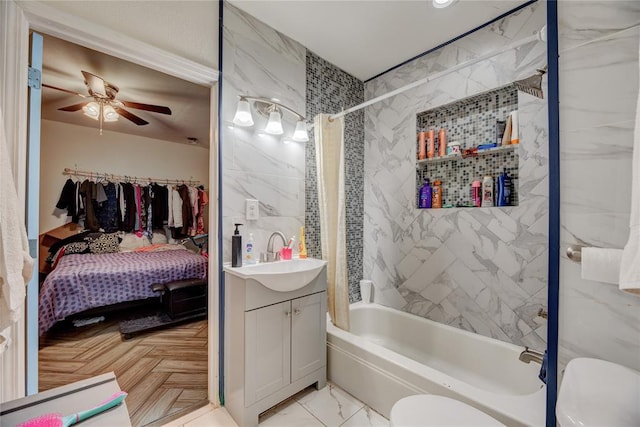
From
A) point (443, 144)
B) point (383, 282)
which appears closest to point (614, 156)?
point (443, 144)

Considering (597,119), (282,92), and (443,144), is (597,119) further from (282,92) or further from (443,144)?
(282,92)

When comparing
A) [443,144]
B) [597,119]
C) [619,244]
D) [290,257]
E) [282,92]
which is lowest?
[290,257]

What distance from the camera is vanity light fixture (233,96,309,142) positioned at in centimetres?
176

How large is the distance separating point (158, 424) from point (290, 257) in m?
1.25

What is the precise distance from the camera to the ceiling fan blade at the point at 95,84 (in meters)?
2.27

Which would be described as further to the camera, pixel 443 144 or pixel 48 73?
pixel 48 73

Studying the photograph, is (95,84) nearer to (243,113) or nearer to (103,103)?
(103,103)

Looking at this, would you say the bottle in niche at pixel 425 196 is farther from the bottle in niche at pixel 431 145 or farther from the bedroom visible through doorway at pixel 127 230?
the bedroom visible through doorway at pixel 127 230

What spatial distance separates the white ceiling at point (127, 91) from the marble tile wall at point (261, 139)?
3.67 ft

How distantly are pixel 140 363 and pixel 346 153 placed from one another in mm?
2603

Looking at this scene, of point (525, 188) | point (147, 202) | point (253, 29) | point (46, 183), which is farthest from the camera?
point (147, 202)

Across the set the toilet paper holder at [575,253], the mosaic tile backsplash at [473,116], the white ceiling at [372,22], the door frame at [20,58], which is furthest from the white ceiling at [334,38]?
the toilet paper holder at [575,253]

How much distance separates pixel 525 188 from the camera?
5.80 feet

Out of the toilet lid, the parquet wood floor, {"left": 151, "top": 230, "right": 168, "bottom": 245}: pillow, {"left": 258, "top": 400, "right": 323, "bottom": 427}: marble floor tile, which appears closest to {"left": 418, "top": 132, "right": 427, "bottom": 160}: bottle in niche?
the toilet lid
